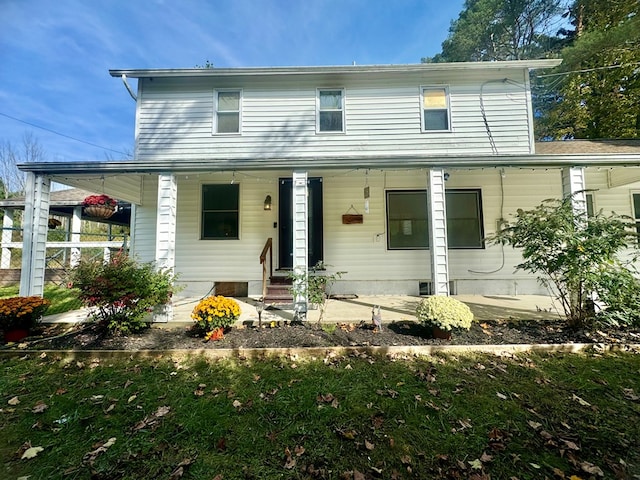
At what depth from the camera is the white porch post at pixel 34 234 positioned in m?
4.96

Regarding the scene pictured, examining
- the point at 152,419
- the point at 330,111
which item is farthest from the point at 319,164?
the point at 152,419

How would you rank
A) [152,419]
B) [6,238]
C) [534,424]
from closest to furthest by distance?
[534,424] < [152,419] < [6,238]

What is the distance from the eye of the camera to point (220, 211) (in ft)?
23.9

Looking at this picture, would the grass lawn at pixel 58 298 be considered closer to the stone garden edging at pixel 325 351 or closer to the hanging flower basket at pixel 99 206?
the stone garden edging at pixel 325 351

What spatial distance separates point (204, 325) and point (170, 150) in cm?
527

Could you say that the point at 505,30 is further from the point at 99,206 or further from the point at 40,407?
the point at 40,407

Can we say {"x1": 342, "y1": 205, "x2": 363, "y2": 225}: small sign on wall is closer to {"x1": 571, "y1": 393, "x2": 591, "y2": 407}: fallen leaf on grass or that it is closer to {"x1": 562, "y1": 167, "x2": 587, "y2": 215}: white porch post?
{"x1": 562, "y1": 167, "x2": 587, "y2": 215}: white porch post

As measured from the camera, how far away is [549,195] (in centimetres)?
711

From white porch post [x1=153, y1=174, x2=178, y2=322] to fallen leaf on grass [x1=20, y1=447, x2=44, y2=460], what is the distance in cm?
282

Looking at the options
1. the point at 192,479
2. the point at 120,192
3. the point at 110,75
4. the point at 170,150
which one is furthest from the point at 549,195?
the point at 110,75

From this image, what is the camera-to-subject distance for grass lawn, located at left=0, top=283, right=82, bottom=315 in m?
5.79

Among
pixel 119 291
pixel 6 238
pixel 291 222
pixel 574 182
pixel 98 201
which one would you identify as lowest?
pixel 119 291

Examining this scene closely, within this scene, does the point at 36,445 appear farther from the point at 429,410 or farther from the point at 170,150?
the point at 170,150

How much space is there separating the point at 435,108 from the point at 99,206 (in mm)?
9205
